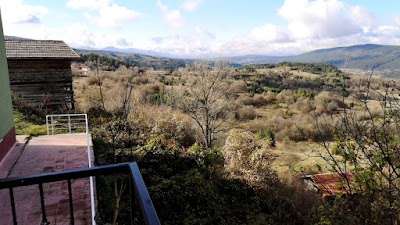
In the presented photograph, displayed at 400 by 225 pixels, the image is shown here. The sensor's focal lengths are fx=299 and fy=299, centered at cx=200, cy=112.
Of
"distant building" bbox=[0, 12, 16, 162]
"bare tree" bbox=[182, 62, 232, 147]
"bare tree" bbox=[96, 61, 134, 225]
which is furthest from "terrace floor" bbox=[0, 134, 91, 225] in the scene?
"bare tree" bbox=[182, 62, 232, 147]

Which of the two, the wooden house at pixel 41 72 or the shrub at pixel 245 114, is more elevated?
the wooden house at pixel 41 72

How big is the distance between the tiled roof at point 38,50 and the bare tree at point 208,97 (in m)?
9.69

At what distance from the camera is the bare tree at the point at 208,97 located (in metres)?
21.9

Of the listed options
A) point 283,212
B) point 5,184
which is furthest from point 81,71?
point 5,184

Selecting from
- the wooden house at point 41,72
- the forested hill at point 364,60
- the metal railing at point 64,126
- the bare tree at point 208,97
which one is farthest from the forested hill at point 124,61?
A: the forested hill at point 364,60

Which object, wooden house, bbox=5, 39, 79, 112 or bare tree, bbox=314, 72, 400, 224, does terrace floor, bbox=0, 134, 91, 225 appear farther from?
wooden house, bbox=5, 39, 79, 112

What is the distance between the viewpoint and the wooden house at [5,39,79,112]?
14938 mm

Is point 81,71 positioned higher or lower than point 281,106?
higher

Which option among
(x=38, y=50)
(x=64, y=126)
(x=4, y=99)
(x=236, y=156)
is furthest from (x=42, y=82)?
(x=236, y=156)

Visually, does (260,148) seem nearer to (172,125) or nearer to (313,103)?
(172,125)

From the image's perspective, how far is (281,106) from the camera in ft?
140

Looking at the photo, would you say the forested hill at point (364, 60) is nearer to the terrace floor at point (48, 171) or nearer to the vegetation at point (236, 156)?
the vegetation at point (236, 156)

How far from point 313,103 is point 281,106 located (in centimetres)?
473

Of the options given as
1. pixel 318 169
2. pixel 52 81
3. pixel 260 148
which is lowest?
pixel 318 169
